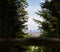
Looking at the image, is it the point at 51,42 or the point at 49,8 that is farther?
the point at 49,8

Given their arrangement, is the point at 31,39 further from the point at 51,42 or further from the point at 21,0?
the point at 21,0

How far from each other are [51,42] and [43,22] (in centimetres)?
1636

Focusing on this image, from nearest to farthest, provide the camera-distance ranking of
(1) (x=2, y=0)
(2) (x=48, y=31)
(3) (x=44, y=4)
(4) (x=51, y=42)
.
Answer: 1. (4) (x=51, y=42)
2. (1) (x=2, y=0)
3. (2) (x=48, y=31)
4. (3) (x=44, y=4)

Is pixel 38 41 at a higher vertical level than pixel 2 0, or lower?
lower

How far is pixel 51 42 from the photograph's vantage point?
2336 millimetres

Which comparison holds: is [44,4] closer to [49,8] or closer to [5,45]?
[49,8]

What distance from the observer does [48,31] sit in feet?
58.4

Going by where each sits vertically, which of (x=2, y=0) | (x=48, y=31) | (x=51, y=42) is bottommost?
(x=48, y=31)

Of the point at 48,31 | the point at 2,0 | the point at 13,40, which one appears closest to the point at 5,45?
the point at 13,40

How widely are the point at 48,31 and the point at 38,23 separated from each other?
1.99 metres

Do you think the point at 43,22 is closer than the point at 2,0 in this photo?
No

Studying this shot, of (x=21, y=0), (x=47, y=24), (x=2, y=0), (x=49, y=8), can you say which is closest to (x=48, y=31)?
(x=47, y=24)

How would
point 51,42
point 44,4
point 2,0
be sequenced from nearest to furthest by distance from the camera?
point 51,42 < point 2,0 < point 44,4

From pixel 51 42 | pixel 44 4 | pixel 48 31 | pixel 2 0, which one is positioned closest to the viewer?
pixel 51 42
